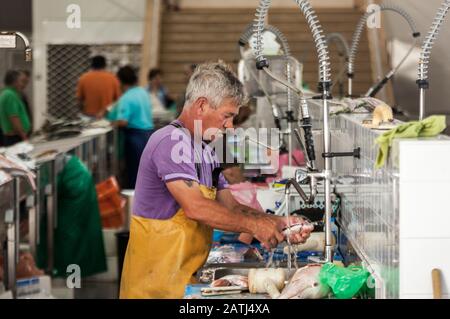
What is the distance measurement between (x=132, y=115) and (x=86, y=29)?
494 centimetres

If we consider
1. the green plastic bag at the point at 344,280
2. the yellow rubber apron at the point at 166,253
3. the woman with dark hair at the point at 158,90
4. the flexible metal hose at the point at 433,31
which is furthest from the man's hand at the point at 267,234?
the woman with dark hair at the point at 158,90

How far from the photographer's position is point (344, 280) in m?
3.05

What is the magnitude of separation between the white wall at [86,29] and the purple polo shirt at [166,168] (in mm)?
11387

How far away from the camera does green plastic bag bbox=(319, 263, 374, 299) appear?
120 inches

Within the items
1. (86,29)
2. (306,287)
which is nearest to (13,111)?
(86,29)

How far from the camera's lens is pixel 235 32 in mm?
13695

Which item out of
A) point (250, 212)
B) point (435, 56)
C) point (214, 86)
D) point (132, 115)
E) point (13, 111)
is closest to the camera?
point (214, 86)

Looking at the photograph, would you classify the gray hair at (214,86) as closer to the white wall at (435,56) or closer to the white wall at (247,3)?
the white wall at (435,56)

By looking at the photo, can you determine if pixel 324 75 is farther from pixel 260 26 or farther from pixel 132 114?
pixel 132 114

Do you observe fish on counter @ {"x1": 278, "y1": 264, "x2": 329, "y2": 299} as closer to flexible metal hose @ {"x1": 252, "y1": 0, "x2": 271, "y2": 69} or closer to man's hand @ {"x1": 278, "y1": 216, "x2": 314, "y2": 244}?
man's hand @ {"x1": 278, "y1": 216, "x2": 314, "y2": 244}

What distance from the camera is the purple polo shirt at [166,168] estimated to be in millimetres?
3520

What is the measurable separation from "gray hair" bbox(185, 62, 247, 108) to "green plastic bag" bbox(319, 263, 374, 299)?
0.78 m

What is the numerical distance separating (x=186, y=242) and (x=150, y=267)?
18cm
